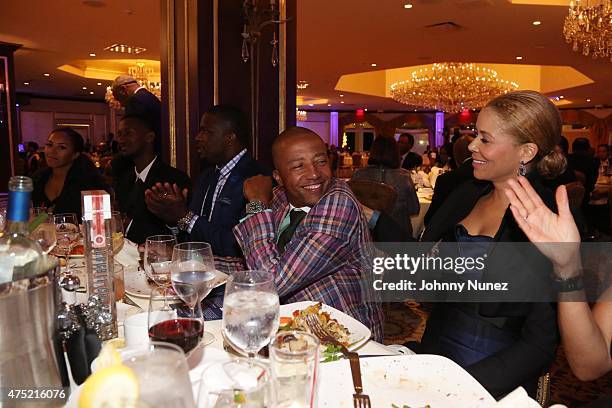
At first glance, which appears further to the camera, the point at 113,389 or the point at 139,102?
the point at 139,102

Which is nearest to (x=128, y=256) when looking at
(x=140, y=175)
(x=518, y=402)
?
(x=140, y=175)

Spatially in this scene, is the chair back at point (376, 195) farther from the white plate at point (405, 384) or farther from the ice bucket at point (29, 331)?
the ice bucket at point (29, 331)

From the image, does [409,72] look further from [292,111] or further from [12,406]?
[12,406]

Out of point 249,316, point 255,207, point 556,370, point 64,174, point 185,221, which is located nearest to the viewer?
point 249,316

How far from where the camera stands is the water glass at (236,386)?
75cm

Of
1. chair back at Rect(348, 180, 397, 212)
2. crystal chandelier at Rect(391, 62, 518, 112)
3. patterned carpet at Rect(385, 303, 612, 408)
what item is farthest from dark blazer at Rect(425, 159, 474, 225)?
crystal chandelier at Rect(391, 62, 518, 112)

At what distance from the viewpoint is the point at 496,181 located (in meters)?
1.94

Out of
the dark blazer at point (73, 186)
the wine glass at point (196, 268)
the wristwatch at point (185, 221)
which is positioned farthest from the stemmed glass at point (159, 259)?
the dark blazer at point (73, 186)

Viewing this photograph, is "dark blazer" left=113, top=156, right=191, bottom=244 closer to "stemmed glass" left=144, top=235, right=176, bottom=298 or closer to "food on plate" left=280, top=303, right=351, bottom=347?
"stemmed glass" left=144, top=235, right=176, bottom=298

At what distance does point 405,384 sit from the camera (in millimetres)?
1037

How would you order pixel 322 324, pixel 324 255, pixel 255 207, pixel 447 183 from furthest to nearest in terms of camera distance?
pixel 447 183
pixel 255 207
pixel 324 255
pixel 322 324

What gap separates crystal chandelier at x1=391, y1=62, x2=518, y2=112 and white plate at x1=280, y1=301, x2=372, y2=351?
1072cm

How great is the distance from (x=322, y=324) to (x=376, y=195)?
111 inches

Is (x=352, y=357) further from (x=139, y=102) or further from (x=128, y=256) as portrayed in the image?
(x=139, y=102)
